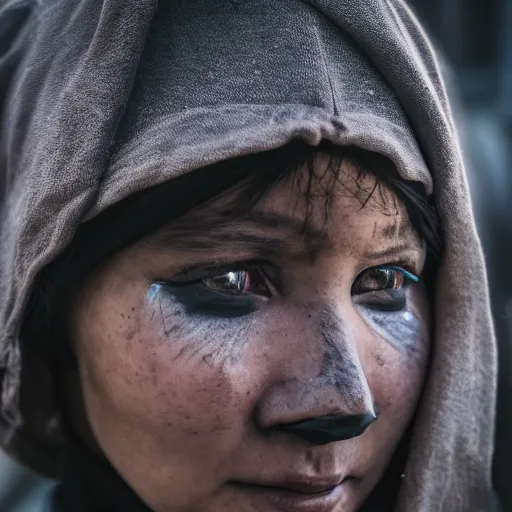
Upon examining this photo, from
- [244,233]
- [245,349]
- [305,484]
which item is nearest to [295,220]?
[244,233]

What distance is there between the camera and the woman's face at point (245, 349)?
1101 millimetres

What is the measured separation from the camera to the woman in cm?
109

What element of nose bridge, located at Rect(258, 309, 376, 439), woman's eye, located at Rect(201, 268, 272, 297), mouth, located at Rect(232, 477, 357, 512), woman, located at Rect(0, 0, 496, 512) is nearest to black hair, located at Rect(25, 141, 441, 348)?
woman, located at Rect(0, 0, 496, 512)

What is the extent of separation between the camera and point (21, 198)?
4.09 feet

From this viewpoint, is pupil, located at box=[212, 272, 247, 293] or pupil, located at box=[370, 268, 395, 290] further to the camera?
pupil, located at box=[370, 268, 395, 290]

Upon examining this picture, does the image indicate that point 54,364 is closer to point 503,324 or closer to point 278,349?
point 278,349

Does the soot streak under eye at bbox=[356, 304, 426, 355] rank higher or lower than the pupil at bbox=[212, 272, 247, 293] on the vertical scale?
lower

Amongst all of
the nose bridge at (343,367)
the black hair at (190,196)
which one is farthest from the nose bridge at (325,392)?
the black hair at (190,196)

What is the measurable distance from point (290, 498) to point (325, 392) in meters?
0.18

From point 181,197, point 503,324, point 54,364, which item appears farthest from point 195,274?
point 503,324

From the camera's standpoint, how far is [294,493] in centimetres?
114

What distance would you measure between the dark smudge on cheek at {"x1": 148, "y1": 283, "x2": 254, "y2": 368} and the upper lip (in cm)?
19

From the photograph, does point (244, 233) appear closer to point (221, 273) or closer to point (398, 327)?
point (221, 273)

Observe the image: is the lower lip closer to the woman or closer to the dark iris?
the woman
